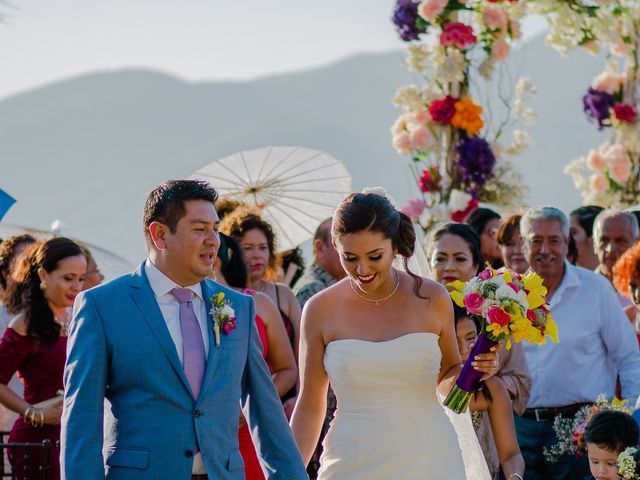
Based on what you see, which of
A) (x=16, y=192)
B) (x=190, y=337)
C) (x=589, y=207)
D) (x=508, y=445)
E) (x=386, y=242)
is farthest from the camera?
(x=16, y=192)

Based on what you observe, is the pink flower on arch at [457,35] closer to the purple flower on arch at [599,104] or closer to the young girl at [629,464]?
the purple flower on arch at [599,104]

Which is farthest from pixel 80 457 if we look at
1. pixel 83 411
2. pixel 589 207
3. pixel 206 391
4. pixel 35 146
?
pixel 35 146

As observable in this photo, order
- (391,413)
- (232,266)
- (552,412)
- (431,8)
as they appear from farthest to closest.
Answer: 1. (431,8)
2. (552,412)
3. (232,266)
4. (391,413)

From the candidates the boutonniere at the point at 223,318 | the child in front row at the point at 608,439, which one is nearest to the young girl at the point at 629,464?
the child in front row at the point at 608,439

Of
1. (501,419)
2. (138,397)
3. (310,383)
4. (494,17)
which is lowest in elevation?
(501,419)

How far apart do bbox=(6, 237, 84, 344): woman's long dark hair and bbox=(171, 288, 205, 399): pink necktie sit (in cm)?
239

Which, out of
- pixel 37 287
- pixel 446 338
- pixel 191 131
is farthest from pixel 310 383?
pixel 191 131

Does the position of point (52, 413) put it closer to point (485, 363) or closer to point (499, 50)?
point (485, 363)

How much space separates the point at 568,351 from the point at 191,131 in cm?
7691

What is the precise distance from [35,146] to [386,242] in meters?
77.1

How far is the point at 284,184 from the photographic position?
9883 mm

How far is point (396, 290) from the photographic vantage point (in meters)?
5.88

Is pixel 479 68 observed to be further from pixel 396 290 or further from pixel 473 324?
pixel 396 290

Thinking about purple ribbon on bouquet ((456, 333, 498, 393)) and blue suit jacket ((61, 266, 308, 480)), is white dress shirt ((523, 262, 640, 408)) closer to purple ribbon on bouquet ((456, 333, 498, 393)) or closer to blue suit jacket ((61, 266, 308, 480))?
purple ribbon on bouquet ((456, 333, 498, 393))
